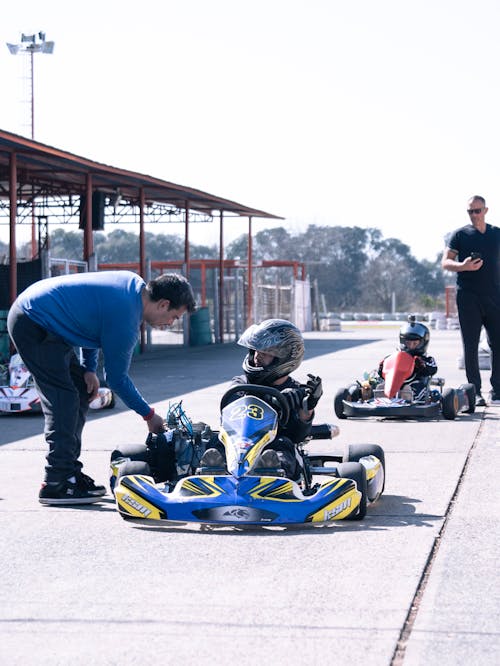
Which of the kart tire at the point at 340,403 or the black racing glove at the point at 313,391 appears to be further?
the kart tire at the point at 340,403

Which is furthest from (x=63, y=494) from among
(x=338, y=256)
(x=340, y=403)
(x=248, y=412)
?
(x=338, y=256)

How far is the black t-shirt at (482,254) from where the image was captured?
11.4 meters

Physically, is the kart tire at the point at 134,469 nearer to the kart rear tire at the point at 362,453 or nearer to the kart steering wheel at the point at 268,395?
the kart steering wheel at the point at 268,395

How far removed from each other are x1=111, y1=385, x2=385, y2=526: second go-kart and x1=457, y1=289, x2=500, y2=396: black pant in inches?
207

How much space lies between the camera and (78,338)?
618cm

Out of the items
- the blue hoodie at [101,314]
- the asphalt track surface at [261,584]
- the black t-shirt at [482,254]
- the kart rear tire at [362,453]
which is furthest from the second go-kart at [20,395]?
the kart rear tire at [362,453]

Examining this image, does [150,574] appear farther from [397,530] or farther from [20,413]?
[20,413]

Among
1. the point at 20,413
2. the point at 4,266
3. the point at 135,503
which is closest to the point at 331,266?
the point at 4,266

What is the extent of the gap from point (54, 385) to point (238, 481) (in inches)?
49.3

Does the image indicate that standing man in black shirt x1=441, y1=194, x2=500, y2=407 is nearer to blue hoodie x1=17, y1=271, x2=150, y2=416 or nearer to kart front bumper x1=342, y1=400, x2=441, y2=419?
kart front bumper x1=342, y1=400, x2=441, y2=419

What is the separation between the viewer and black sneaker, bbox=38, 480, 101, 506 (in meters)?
6.26

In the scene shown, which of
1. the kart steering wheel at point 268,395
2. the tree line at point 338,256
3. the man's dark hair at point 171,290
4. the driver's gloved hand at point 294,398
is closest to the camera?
the man's dark hair at point 171,290

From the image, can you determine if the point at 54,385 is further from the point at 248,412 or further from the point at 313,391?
the point at 313,391

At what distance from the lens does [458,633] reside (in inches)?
149
